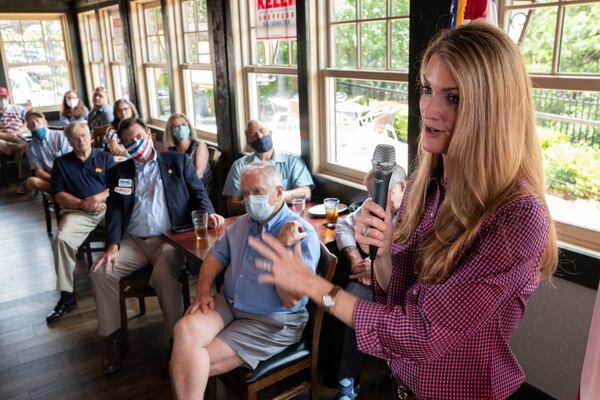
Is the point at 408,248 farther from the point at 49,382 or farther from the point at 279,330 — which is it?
the point at 49,382

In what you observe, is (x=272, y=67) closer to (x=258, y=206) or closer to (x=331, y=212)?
(x=331, y=212)

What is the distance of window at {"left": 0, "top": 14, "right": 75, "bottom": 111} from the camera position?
8383 millimetres

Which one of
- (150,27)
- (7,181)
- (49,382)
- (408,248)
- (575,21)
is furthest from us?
(7,181)

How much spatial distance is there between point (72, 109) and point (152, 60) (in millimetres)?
1738

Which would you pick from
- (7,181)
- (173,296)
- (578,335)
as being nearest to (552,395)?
(578,335)

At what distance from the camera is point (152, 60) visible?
6594 millimetres

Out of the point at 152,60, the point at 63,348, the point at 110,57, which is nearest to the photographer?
the point at 63,348

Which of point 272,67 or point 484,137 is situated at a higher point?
point 272,67

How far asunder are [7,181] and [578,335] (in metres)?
7.80

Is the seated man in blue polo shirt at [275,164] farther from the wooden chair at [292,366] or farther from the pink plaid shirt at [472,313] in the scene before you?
the pink plaid shirt at [472,313]

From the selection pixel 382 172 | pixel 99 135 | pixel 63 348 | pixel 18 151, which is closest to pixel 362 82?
pixel 382 172

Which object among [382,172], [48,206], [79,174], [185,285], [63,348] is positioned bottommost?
[63,348]

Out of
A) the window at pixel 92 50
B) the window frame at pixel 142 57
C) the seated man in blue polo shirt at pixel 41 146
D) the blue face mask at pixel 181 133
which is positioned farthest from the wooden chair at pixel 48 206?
the window at pixel 92 50

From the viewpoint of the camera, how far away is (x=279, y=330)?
2.23m
